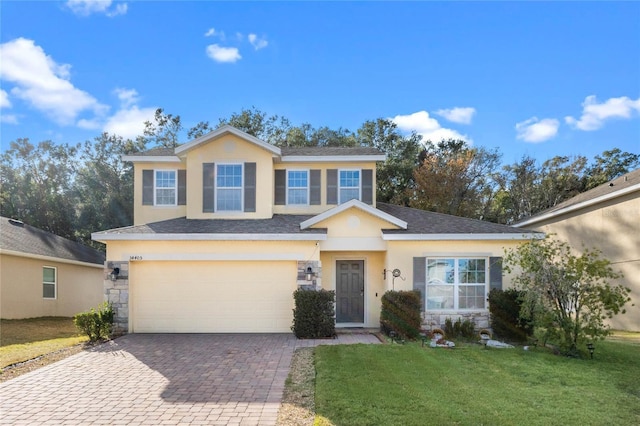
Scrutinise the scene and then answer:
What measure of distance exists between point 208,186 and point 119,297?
4390 mm

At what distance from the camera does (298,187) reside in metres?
→ 14.7

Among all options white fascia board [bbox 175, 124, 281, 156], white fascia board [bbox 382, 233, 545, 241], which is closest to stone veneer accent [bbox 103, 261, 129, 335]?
white fascia board [bbox 175, 124, 281, 156]

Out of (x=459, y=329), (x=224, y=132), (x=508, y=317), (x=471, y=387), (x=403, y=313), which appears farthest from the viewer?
(x=224, y=132)

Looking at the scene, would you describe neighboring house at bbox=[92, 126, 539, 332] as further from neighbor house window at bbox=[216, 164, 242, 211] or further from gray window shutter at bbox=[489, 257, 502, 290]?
neighbor house window at bbox=[216, 164, 242, 211]

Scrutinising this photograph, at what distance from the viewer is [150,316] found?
12250 mm

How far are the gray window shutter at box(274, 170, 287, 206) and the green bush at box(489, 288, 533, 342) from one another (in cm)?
732

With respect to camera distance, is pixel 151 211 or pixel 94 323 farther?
pixel 151 211

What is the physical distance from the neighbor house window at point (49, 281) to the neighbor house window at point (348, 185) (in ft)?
41.2

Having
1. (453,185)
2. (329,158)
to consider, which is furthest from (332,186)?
(453,185)

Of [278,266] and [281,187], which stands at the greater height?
[281,187]

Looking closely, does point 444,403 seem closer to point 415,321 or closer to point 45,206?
point 415,321

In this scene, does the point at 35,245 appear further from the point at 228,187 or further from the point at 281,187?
the point at 281,187

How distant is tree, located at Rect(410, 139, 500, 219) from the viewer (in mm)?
24359

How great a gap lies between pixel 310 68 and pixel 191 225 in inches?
332
